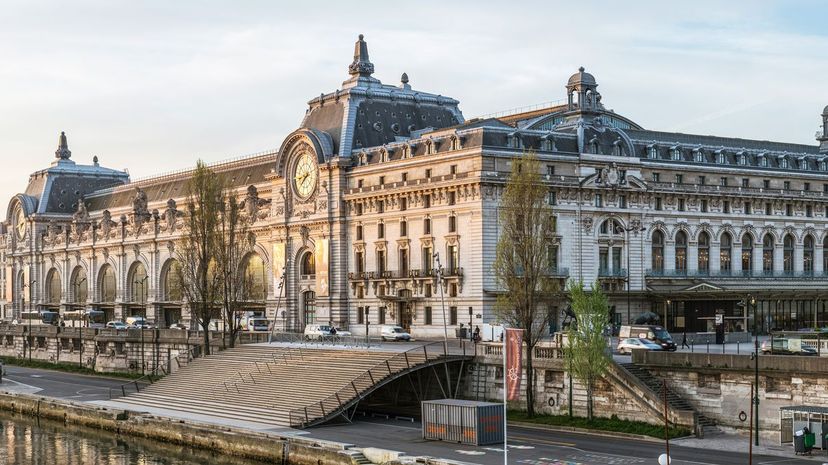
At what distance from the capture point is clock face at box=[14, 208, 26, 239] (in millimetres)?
194750

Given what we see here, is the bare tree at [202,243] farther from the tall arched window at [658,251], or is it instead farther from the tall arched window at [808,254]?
the tall arched window at [808,254]

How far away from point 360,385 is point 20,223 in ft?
442

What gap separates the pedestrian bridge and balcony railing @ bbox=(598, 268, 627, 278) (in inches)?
1128

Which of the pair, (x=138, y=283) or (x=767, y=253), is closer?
(x=767, y=253)

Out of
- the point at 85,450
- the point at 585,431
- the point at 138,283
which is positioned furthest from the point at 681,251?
the point at 138,283

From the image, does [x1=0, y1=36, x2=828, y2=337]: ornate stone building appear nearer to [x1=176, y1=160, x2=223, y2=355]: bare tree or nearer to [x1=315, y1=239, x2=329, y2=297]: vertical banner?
[x1=315, y1=239, x2=329, y2=297]: vertical banner

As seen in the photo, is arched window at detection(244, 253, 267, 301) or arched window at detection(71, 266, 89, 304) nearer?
arched window at detection(244, 253, 267, 301)

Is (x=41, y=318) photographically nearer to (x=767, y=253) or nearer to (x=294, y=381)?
(x=294, y=381)

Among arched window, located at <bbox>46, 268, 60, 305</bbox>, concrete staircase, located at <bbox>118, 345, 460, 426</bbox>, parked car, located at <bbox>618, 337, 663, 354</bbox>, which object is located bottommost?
concrete staircase, located at <bbox>118, 345, 460, 426</bbox>

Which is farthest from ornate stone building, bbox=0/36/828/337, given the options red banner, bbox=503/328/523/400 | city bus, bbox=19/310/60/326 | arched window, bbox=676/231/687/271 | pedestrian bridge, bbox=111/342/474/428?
red banner, bbox=503/328/523/400

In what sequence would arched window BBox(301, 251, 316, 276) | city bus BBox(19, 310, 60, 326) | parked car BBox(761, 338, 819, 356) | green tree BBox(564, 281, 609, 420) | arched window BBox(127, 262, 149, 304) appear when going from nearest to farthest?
1. green tree BBox(564, 281, 609, 420)
2. parked car BBox(761, 338, 819, 356)
3. arched window BBox(301, 251, 316, 276)
4. city bus BBox(19, 310, 60, 326)
5. arched window BBox(127, 262, 149, 304)

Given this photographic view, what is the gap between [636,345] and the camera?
7919 centimetres

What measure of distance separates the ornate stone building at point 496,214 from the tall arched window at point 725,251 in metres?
0.14

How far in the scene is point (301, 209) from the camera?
5039 inches
